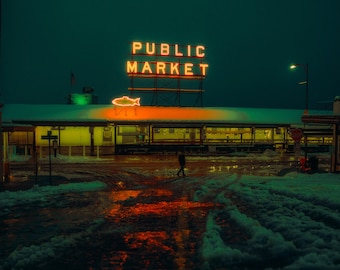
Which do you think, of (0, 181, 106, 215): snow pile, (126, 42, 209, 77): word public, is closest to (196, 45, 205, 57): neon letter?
(126, 42, 209, 77): word public

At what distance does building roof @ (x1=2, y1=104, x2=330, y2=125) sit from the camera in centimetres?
3759

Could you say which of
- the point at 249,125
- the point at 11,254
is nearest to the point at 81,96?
the point at 249,125

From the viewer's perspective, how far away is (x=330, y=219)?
9.49 meters

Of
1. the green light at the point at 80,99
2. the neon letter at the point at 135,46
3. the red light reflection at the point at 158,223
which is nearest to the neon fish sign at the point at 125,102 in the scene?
the neon letter at the point at 135,46

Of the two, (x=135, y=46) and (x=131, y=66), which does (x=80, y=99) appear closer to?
(x=131, y=66)

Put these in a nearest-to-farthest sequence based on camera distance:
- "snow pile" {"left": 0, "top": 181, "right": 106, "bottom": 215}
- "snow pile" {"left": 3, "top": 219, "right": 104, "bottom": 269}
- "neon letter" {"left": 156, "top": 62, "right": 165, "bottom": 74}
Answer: "snow pile" {"left": 3, "top": 219, "right": 104, "bottom": 269} → "snow pile" {"left": 0, "top": 181, "right": 106, "bottom": 215} → "neon letter" {"left": 156, "top": 62, "right": 165, "bottom": 74}

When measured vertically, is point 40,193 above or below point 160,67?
below

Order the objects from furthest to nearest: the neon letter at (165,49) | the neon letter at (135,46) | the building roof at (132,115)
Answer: the neon letter at (165,49)
the neon letter at (135,46)
the building roof at (132,115)

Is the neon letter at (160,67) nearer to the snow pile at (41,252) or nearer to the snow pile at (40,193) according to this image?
the snow pile at (40,193)

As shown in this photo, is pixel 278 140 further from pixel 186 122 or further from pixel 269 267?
pixel 269 267

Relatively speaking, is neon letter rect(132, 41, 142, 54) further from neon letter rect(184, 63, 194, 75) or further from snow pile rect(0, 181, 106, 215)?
snow pile rect(0, 181, 106, 215)

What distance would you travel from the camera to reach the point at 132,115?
40125 mm

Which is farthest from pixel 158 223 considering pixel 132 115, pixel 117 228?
pixel 132 115

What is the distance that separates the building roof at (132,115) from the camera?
37.6 meters
